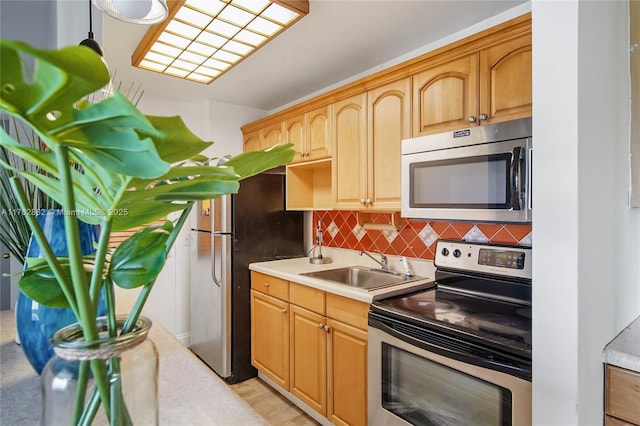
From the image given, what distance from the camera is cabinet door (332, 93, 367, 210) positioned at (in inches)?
90.0

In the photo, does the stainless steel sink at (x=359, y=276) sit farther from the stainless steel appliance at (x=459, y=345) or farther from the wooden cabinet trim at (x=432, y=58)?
the wooden cabinet trim at (x=432, y=58)

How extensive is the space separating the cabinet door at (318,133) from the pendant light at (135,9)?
157 cm

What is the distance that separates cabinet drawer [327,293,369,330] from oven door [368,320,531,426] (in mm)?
121

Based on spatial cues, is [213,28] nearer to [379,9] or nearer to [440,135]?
[379,9]

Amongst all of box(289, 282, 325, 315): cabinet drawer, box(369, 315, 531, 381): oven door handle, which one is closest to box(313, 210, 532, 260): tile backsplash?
box(289, 282, 325, 315): cabinet drawer

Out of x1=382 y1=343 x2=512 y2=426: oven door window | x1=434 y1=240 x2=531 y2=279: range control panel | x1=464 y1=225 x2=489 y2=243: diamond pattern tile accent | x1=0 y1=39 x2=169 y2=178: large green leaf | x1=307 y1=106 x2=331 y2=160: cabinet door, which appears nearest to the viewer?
x1=0 y1=39 x2=169 y2=178: large green leaf

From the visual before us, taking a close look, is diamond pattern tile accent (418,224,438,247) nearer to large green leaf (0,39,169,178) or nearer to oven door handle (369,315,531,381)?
oven door handle (369,315,531,381)

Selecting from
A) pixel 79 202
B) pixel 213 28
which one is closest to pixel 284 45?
pixel 213 28

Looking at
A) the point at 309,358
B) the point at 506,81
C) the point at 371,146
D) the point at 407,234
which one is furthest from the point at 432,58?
the point at 309,358

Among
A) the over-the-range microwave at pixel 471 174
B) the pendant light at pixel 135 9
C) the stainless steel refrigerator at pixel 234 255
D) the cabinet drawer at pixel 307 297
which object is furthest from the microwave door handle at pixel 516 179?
the stainless steel refrigerator at pixel 234 255

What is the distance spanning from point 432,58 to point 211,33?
4.12 feet

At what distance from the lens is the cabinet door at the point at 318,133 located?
101 inches

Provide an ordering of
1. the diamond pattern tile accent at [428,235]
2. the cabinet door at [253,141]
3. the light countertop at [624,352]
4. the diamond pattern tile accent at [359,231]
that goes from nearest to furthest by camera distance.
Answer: the light countertop at [624,352]
the diamond pattern tile accent at [428,235]
the diamond pattern tile accent at [359,231]
the cabinet door at [253,141]

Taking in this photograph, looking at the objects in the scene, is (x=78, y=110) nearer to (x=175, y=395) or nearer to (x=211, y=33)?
(x=175, y=395)
